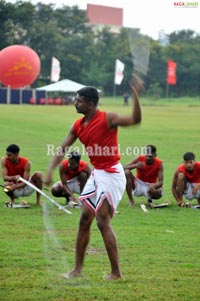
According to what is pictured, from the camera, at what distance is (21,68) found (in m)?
31.8

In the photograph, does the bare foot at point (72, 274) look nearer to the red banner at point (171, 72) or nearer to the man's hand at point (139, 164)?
the man's hand at point (139, 164)

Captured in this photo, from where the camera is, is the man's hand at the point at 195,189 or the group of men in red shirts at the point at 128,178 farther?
the man's hand at the point at 195,189

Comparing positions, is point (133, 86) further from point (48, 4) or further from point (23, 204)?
point (48, 4)

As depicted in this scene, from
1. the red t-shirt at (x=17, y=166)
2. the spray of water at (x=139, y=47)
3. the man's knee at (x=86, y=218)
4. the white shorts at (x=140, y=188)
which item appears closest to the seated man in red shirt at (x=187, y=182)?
the white shorts at (x=140, y=188)

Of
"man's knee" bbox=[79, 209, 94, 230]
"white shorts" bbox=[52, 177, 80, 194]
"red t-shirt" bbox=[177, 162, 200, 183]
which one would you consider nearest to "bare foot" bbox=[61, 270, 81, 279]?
"man's knee" bbox=[79, 209, 94, 230]

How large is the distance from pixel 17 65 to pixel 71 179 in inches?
732

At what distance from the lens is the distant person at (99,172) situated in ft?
24.3

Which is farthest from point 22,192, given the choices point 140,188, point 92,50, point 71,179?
point 92,50

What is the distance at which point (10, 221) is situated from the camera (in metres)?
11.0

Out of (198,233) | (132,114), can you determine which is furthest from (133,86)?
(198,233)

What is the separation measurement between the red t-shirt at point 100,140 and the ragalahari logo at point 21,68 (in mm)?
23579

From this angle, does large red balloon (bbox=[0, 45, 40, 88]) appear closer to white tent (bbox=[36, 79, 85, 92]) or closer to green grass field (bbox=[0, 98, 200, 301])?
green grass field (bbox=[0, 98, 200, 301])

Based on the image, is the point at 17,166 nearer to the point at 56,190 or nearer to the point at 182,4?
the point at 56,190

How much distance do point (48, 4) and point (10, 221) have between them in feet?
202
